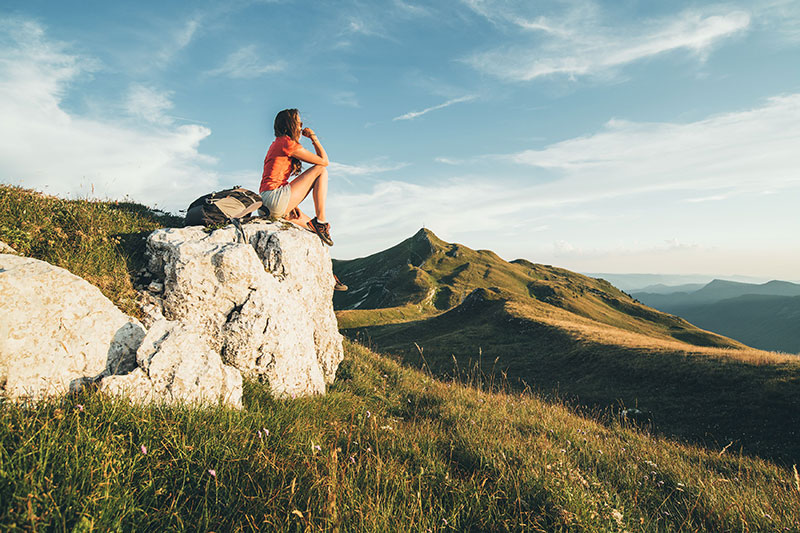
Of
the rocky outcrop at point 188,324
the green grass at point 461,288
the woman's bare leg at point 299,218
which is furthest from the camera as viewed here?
the green grass at point 461,288

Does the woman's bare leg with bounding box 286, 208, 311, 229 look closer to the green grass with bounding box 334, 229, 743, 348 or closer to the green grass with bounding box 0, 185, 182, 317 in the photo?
the green grass with bounding box 0, 185, 182, 317

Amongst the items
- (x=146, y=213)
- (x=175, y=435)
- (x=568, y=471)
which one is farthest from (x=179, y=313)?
(x=568, y=471)

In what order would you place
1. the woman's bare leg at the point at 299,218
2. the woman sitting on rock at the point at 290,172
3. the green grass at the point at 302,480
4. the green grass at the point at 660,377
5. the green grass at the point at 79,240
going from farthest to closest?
the green grass at the point at 660,377
the woman's bare leg at the point at 299,218
the woman sitting on rock at the point at 290,172
the green grass at the point at 79,240
the green grass at the point at 302,480

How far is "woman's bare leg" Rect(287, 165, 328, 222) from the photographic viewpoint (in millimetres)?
8984

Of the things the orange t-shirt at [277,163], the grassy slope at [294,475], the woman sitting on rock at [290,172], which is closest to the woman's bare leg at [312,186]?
the woman sitting on rock at [290,172]

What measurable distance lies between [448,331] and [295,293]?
46530mm

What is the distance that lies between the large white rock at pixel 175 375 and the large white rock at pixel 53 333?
376 millimetres

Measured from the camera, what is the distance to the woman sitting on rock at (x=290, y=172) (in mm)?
8703

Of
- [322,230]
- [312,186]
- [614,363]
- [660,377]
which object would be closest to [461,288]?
[614,363]

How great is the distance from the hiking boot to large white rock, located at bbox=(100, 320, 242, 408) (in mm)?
4854

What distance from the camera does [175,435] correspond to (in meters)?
3.13

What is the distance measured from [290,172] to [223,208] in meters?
1.99

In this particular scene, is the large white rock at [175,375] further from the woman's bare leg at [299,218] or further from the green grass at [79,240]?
the woman's bare leg at [299,218]

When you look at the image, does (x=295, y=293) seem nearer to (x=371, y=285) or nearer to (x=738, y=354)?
(x=738, y=354)
